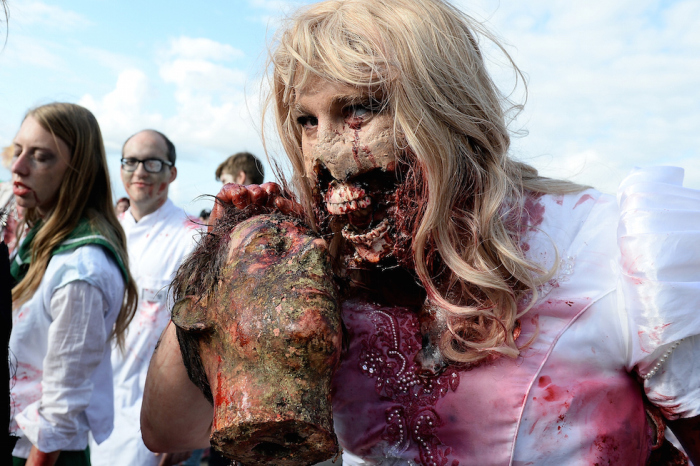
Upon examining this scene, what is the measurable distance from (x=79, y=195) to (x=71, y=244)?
279 mm

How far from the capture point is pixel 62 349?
2.47 meters

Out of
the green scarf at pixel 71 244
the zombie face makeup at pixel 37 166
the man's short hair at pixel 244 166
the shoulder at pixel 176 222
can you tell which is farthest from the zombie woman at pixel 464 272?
the man's short hair at pixel 244 166

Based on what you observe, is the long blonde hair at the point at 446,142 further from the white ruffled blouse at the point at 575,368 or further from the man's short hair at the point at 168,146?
the man's short hair at the point at 168,146

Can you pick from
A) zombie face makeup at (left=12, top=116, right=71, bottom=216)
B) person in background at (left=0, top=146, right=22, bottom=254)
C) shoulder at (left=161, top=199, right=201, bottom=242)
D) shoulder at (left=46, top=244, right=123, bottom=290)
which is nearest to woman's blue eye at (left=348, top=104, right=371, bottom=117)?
shoulder at (left=46, top=244, right=123, bottom=290)

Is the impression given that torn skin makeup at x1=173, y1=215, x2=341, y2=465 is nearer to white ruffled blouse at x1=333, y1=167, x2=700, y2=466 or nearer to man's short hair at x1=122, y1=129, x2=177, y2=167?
white ruffled blouse at x1=333, y1=167, x2=700, y2=466

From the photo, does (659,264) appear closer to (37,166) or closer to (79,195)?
(79,195)

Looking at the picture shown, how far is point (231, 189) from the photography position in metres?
1.57

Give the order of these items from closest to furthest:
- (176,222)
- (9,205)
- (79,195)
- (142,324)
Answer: (79,195), (9,205), (142,324), (176,222)

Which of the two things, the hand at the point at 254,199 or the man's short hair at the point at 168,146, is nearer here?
the hand at the point at 254,199

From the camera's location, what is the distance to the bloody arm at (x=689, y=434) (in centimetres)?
142

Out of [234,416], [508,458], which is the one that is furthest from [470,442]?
[234,416]

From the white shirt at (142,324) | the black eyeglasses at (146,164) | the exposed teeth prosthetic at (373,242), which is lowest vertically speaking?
the white shirt at (142,324)

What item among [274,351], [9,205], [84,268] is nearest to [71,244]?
[84,268]

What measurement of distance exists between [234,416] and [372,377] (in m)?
0.49
